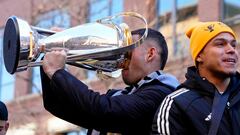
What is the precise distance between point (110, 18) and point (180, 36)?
1234 cm

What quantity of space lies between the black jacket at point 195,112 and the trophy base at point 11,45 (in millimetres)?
836

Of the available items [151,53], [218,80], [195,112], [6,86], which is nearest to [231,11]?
[6,86]

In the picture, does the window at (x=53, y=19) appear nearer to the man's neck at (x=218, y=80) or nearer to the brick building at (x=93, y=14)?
the brick building at (x=93, y=14)

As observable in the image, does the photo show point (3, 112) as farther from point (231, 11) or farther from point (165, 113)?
point (231, 11)

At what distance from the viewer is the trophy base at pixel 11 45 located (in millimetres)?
3920

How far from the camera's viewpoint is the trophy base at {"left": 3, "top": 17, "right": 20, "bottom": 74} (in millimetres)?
3920

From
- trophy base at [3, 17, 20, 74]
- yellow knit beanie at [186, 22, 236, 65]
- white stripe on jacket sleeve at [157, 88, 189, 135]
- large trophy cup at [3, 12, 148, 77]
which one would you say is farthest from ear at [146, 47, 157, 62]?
trophy base at [3, 17, 20, 74]

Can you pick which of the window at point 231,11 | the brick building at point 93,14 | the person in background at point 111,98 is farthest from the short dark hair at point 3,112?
the window at point 231,11

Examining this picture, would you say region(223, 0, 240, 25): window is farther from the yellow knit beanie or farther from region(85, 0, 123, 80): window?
the yellow knit beanie

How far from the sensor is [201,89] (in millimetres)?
3822

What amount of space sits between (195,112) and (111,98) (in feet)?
1.74

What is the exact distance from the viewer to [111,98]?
3998 millimetres

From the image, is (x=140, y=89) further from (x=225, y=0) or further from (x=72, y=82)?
(x=225, y=0)

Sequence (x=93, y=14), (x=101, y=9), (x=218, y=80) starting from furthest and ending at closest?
(x=101, y=9), (x=93, y=14), (x=218, y=80)
